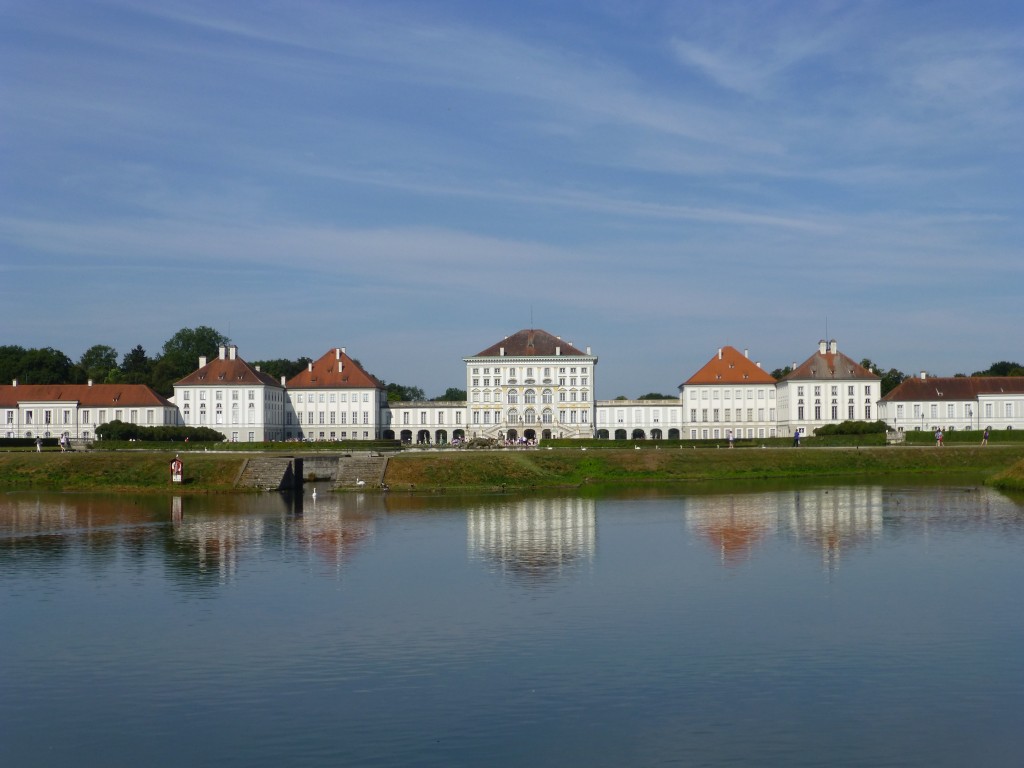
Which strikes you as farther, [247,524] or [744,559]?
[247,524]

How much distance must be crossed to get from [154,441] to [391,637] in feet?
201

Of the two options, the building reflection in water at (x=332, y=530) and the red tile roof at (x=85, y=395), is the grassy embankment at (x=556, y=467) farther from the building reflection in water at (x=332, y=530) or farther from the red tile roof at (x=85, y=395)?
the red tile roof at (x=85, y=395)

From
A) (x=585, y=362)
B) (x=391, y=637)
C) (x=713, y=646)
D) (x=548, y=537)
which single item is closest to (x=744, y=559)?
(x=548, y=537)

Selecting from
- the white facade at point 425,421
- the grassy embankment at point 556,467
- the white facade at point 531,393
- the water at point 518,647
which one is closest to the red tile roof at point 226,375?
the white facade at point 425,421

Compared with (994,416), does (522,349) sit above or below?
above

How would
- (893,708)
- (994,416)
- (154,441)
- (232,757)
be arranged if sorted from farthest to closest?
1. (994,416)
2. (154,441)
3. (893,708)
4. (232,757)

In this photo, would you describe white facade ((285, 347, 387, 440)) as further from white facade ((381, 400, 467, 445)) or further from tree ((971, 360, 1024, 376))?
tree ((971, 360, 1024, 376))

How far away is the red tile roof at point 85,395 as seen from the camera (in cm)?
9375

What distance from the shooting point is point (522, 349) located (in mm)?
101125

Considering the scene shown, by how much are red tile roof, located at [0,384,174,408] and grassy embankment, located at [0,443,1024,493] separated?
30.6 metres

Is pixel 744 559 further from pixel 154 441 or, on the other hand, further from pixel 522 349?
pixel 522 349

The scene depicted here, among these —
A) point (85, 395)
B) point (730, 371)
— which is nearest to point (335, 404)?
point (85, 395)

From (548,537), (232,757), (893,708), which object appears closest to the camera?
(232,757)

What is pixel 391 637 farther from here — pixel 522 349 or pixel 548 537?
pixel 522 349
